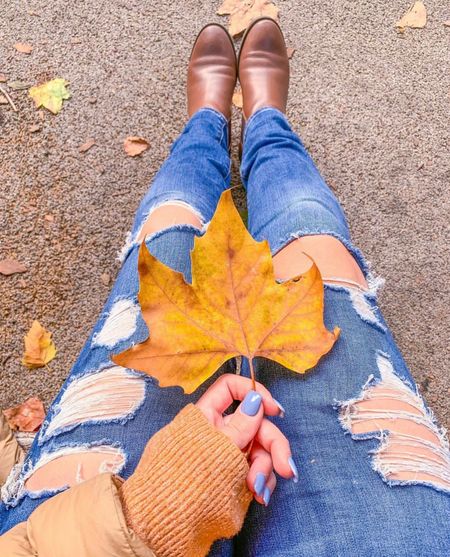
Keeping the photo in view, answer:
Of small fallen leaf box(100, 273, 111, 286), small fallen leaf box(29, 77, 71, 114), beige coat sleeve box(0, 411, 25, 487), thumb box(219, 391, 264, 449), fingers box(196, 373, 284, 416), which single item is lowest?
beige coat sleeve box(0, 411, 25, 487)

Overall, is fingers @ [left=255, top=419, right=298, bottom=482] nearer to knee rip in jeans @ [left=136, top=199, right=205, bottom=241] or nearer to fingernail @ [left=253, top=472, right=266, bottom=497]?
fingernail @ [left=253, top=472, right=266, bottom=497]

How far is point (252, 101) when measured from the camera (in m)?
1.39

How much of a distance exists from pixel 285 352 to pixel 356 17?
1.22m

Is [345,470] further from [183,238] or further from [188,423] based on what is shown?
[183,238]

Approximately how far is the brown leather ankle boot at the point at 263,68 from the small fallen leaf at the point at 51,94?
519mm

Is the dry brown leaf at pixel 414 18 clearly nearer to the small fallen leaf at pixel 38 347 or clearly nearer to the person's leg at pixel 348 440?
the person's leg at pixel 348 440

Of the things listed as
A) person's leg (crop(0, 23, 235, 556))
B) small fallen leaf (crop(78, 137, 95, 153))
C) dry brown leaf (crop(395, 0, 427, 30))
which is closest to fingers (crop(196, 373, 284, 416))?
person's leg (crop(0, 23, 235, 556))

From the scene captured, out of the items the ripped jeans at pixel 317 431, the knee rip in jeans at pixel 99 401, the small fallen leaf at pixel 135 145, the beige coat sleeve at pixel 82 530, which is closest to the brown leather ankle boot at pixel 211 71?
the small fallen leaf at pixel 135 145

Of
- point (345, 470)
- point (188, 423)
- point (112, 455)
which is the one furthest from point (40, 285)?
point (345, 470)

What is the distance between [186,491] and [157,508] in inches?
1.5

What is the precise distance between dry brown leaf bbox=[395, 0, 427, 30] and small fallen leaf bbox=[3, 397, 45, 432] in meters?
1.47

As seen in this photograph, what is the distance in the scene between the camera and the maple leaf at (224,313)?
2.30ft

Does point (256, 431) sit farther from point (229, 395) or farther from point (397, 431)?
point (397, 431)

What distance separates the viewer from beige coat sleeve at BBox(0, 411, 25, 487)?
0.95 metres
